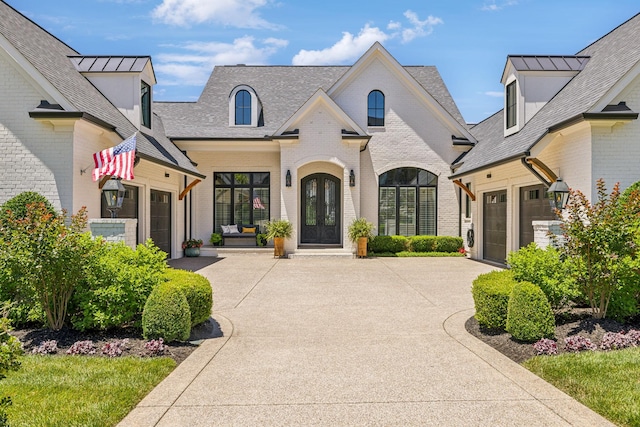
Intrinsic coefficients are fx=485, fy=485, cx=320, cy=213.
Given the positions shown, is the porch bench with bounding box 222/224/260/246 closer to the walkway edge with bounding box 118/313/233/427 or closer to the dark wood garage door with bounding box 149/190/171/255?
the dark wood garage door with bounding box 149/190/171/255

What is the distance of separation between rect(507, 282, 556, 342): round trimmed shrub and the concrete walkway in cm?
47

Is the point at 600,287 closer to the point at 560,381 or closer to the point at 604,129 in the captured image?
the point at 560,381

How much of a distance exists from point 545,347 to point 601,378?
94 centimetres

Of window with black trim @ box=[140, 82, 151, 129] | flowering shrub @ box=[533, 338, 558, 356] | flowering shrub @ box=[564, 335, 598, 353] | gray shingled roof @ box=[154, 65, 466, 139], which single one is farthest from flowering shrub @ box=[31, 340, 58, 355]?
gray shingled roof @ box=[154, 65, 466, 139]

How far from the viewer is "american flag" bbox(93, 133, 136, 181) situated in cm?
1055

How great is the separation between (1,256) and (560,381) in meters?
6.85

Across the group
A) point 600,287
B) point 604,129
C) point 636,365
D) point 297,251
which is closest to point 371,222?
point 297,251

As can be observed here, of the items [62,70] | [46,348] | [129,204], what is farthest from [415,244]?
[46,348]

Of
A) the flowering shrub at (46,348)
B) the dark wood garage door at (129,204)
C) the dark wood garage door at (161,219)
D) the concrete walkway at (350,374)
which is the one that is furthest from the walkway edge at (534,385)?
the dark wood garage door at (161,219)

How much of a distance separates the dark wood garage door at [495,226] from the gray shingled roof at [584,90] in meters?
1.39

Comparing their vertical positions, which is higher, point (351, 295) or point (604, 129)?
point (604, 129)

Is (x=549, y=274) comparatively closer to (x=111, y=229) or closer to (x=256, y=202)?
(x=111, y=229)

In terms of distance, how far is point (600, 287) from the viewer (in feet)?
22.9

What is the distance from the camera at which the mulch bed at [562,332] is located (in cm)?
606
